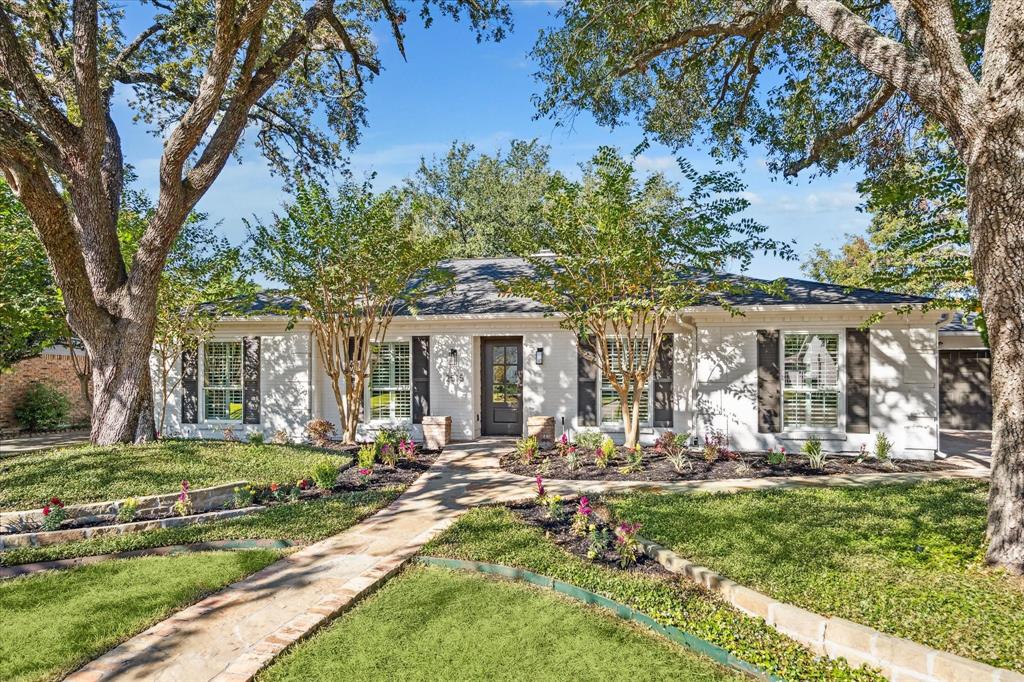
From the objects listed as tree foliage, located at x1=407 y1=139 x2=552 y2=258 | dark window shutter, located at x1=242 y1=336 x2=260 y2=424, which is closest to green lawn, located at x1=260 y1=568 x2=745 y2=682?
dark window shutter, located at x1=242 y1=336 x2=260 y2=424

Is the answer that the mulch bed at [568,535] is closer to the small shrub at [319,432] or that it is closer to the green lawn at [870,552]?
the green lawn at [870,552]

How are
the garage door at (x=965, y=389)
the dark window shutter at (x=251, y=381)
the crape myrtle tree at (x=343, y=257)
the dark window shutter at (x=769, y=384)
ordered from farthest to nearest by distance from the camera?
the garage door at (x=965, y=389) < the dark window shutter at (x=251, y=381) < the dark window shutter at (x=769, y=384) < the crape myrtle tree at (x=343, y=257)

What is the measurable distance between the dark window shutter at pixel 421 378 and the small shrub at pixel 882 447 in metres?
8.37

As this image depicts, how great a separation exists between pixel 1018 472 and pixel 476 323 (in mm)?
8737

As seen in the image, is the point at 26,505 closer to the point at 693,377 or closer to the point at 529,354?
the point at 529,354

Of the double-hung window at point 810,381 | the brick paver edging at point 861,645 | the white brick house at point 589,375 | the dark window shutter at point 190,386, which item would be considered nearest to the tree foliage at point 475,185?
the white brick house at point 589,375

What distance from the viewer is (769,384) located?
34.2ft

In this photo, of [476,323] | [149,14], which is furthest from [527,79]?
[149,14]

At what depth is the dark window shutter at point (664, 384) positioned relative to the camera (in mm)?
10891

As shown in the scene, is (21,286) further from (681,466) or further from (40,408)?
(681,466)

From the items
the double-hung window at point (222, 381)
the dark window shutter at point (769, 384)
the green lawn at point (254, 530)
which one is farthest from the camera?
the double-hung window at point (222, 381)

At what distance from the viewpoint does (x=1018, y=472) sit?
14.7ft

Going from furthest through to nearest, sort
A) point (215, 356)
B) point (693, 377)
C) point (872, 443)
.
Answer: point (215, 356), point (693, 377), point (872, 443)

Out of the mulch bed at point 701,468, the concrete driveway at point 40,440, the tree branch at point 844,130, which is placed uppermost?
the tree branch at point 844,130
